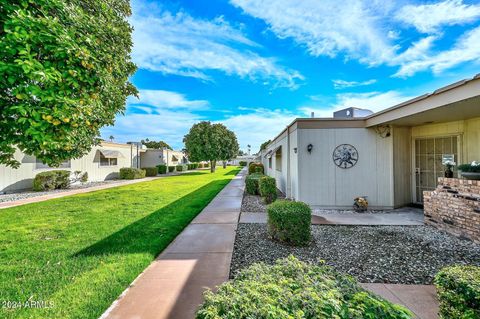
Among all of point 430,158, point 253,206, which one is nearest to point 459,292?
point 253,206

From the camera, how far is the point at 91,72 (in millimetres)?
2996

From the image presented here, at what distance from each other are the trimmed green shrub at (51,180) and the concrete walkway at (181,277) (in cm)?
1314

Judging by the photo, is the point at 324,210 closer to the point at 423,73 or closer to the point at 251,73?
the point at 423,73

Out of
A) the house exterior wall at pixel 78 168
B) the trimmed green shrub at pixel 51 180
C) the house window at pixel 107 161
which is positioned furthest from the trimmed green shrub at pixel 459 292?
the house window at pixel 107 161

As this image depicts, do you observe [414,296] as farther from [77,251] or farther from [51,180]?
[51,180]

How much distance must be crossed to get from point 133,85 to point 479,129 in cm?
1038

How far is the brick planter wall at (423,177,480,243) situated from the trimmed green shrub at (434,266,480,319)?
381 centimetres

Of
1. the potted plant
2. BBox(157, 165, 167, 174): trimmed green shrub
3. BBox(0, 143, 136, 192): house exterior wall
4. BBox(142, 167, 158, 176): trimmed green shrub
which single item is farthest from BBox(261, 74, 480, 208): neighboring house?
BBox(157, 165, 167, 174): trimmed green shrub

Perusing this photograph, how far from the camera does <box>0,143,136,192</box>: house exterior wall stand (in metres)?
12.6

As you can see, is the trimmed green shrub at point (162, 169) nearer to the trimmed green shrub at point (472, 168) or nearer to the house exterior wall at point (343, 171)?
the house exterior wall at point (343, 171)

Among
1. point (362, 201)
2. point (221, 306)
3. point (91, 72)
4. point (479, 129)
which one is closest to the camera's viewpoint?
point (221, 306)

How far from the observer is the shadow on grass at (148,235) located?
4348 millimetres

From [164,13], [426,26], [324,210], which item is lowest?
[324,210]

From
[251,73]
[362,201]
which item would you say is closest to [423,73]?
[362,201]
